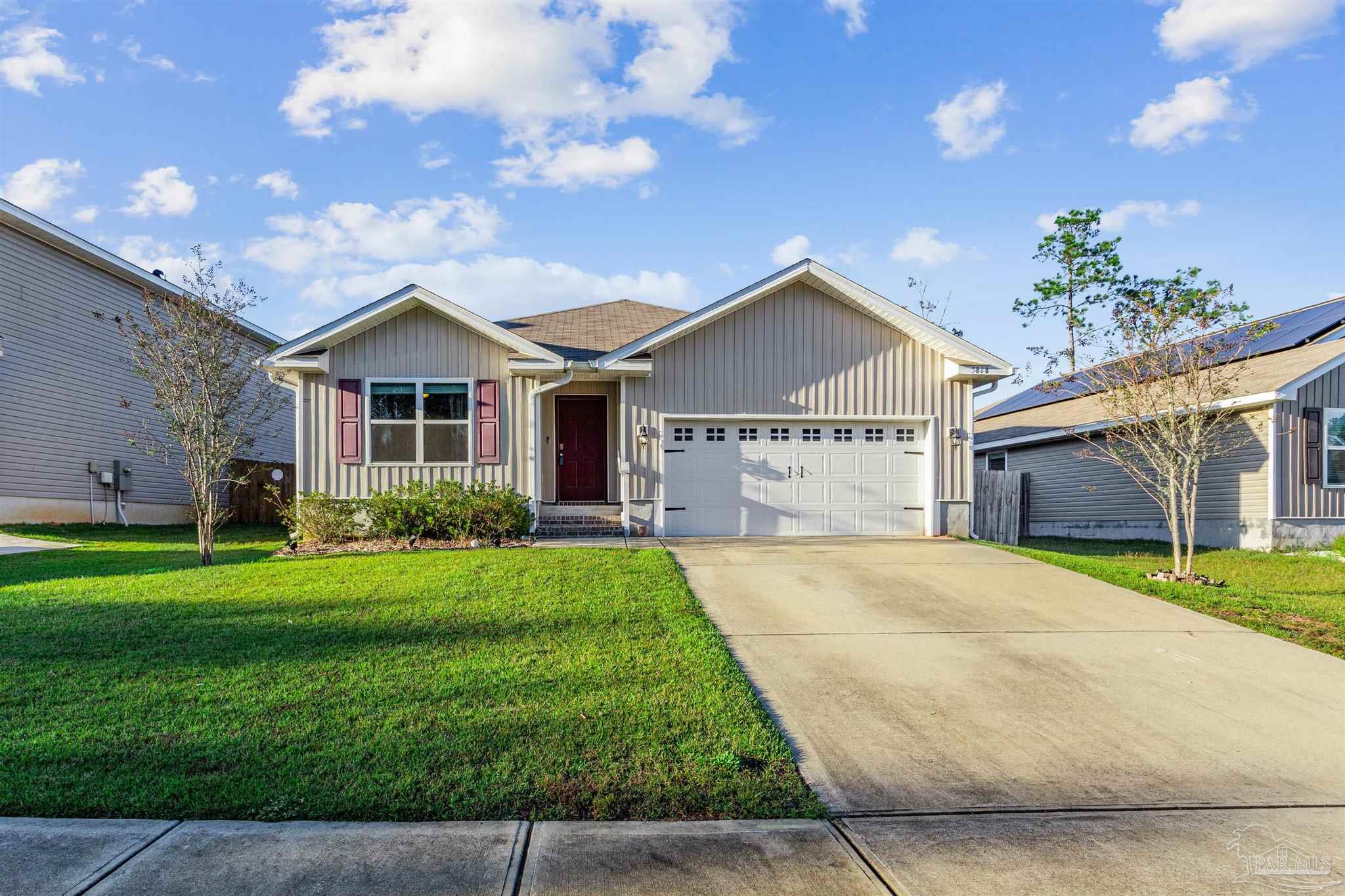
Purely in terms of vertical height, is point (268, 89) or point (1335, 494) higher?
point (268, 89)

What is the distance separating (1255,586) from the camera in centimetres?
938

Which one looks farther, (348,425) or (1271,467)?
(1271,467)

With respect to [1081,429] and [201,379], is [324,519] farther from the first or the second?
[1081,429]

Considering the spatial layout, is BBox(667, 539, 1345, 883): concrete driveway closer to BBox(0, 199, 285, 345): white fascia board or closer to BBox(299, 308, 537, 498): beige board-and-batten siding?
BBox(299, 308, 537, 498): beige board-and-batten siding

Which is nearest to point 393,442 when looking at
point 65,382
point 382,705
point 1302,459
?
point 382,705

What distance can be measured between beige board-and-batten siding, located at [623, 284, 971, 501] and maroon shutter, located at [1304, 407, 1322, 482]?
6.47 m

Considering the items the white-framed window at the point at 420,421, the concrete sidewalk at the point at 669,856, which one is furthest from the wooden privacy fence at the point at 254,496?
the concrete sidewalk at the point at 669,856

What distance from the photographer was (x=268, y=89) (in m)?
11.5

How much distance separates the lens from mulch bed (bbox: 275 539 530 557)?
10.7 meters

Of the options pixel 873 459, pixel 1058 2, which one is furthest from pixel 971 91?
pixel 873 459

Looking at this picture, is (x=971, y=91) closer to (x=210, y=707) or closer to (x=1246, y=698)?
(x=1246, y=698)

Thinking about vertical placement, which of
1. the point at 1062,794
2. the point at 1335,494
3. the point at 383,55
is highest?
the point at 383,55

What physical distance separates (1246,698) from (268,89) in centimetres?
1393

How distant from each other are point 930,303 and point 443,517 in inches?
874
